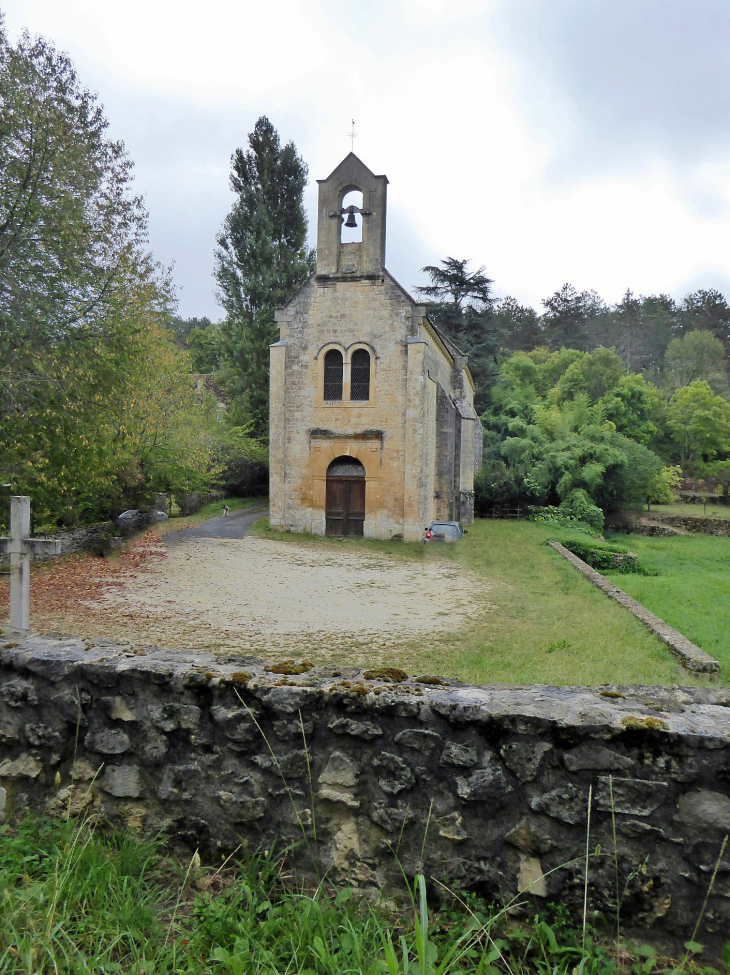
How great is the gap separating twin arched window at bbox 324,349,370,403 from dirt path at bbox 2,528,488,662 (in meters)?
6.54

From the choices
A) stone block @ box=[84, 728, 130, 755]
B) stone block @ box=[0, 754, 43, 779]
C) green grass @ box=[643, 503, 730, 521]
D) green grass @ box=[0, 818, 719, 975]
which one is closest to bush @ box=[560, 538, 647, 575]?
green grass @ box=[0, 818, 719, 975]

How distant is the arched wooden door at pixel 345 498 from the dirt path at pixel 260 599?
3.79 meters

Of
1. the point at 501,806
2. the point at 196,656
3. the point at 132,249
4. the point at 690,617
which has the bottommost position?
the point at 690,617

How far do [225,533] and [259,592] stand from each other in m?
8.66

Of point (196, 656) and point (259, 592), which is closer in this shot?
point (196, 656)

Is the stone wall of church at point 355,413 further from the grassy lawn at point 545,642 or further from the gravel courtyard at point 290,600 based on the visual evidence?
the grassy lawn at point 545,642

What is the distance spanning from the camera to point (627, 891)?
2445 mm

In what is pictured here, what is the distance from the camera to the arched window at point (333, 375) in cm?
2033

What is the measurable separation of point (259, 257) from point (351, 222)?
47.6 ft

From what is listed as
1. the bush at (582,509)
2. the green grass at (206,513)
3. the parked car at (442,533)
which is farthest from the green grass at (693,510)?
the green grass at (206,513)

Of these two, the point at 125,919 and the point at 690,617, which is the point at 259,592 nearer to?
the point at 690,617

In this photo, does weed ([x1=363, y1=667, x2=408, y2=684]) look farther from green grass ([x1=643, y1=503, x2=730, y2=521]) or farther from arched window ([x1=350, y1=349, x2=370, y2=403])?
green grass ([x1=643, y1=503, x2=730, y2=521])

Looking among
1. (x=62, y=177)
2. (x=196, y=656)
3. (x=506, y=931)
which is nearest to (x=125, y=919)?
(x=196, y=656)

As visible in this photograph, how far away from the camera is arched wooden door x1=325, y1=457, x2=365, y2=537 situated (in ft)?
65.8
